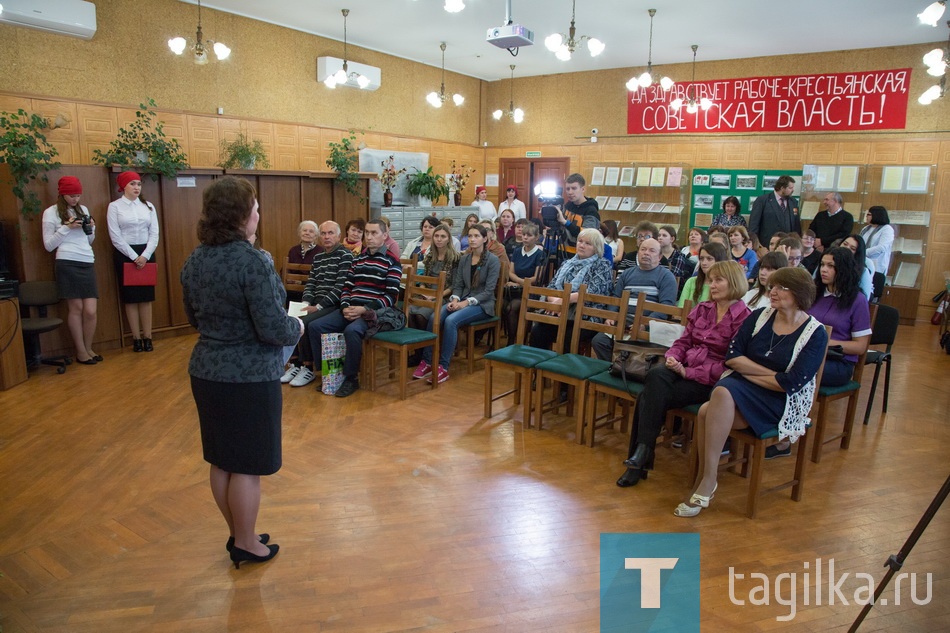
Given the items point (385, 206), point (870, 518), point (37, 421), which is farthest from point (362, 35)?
point (870, 518)

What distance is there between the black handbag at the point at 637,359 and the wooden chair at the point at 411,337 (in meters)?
1.67

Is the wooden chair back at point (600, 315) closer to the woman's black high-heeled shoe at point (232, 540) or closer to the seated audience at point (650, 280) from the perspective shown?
the seated audience at point (650, 280)

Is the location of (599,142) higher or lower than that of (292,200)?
higher

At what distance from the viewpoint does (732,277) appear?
3443mm

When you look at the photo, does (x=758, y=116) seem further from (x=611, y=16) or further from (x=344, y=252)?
(x=344, y=252)

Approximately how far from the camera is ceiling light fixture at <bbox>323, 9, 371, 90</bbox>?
27.5 ft

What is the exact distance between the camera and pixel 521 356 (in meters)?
4.26

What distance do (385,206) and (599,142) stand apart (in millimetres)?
4084

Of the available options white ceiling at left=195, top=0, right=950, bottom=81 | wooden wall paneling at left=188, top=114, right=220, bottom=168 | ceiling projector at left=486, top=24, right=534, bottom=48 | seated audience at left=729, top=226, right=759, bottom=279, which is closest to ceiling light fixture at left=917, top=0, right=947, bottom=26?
seated audience at left=729, top=226, right=759, bottom=279

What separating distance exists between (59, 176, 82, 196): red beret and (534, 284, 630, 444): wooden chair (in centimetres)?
421

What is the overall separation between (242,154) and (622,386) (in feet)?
19.3

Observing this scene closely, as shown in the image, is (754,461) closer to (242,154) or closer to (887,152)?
(242,154)

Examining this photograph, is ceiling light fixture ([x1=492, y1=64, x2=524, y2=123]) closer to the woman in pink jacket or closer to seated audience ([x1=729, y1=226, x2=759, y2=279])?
seated audience ([x1=729, y1=226, x2=759, y2=279])

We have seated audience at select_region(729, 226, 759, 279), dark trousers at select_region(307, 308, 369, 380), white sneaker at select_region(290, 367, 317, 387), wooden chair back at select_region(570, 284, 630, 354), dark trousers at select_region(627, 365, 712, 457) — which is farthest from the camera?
seated audience at select_region(729, 226, 759, 279)
